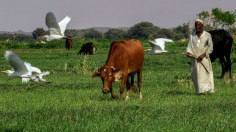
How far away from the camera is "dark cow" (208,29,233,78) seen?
19.4 metres

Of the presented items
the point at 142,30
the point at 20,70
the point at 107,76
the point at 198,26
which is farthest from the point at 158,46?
the point at 142,30

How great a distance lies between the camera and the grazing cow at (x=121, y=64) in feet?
42.1

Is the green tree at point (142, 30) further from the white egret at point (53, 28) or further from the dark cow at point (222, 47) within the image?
the white egret at point (53, 28)

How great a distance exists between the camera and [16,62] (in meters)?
14.4

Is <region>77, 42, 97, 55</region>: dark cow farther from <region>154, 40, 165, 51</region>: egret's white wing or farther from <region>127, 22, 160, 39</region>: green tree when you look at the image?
<region>127, 22, 160, 39</region>: green tree

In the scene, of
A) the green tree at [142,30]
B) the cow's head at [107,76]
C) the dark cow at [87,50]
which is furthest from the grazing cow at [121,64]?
the green tree at [142,30]

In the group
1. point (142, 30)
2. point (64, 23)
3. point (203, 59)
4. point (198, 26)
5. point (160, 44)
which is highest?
point (64, 23)

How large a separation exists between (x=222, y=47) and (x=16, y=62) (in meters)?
7.63

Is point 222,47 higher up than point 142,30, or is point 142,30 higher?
point 222,47

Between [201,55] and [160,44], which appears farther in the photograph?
[160,44]

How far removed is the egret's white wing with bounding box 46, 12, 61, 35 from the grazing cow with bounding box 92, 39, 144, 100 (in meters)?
1.16

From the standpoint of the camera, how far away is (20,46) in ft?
187

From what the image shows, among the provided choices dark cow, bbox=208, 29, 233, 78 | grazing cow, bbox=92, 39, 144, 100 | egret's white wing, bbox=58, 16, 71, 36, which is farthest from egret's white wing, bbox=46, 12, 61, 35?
dark cow, bbox=208, 29, 233, 78

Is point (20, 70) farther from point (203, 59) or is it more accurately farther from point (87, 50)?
point (87, 50)
